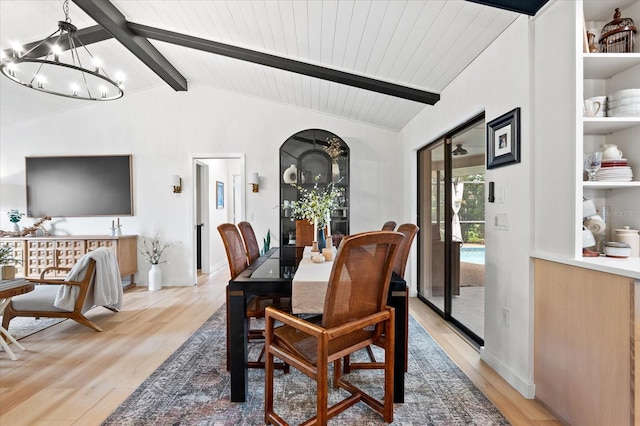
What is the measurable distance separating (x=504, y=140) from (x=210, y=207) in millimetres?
5042

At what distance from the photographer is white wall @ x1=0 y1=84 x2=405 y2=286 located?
481cm

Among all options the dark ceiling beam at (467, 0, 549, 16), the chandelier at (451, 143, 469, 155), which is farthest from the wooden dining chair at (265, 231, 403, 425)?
the chandelier at (451, 143, 469, 155)

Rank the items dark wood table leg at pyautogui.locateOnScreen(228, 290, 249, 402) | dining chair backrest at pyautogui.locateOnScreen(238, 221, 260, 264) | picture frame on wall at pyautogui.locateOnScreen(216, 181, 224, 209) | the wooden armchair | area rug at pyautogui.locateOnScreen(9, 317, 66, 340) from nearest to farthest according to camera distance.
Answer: dark wood table leg at pyautogui.locateOnScreen(228, 290, 249, 402)
dining chair backrest at pyautogui.locateOnScreen(238, 221, 260, 264)
the wooden armchair
area rug at pyautogui.locateOnScreen(9, 317, 66, 340)
picture frame on wall at pyautogui.locateOnScreen(216, 181, 224, 209)

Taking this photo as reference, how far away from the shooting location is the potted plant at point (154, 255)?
458 cm

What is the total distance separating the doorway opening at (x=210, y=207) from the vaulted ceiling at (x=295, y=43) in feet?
→ 4.80

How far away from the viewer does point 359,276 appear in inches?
57.5

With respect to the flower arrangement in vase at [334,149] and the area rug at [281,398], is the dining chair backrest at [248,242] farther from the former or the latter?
the flower arrangement in vase at [334,149]

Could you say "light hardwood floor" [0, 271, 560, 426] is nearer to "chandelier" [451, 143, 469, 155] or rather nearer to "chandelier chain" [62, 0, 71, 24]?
"chandelier" [451, 143, 469, 155]

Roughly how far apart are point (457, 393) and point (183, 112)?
198 inches

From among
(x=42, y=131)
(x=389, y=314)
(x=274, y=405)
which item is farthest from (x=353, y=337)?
(x=42, y=131)

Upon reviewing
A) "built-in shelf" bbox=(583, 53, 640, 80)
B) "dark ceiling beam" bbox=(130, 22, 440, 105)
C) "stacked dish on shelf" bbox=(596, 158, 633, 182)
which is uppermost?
"dark ceiling beam" bbox=(130, 22, 440, 105)

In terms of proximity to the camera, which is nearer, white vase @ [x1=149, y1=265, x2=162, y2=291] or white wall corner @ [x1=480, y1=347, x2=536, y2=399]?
white wall corner @ [x1=480, y1=347, x2=536, y2=399]

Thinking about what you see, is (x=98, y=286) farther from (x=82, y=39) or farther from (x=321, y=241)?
(x=82, y=39)

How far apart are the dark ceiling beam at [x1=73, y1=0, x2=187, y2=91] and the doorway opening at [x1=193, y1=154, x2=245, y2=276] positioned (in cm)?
125
